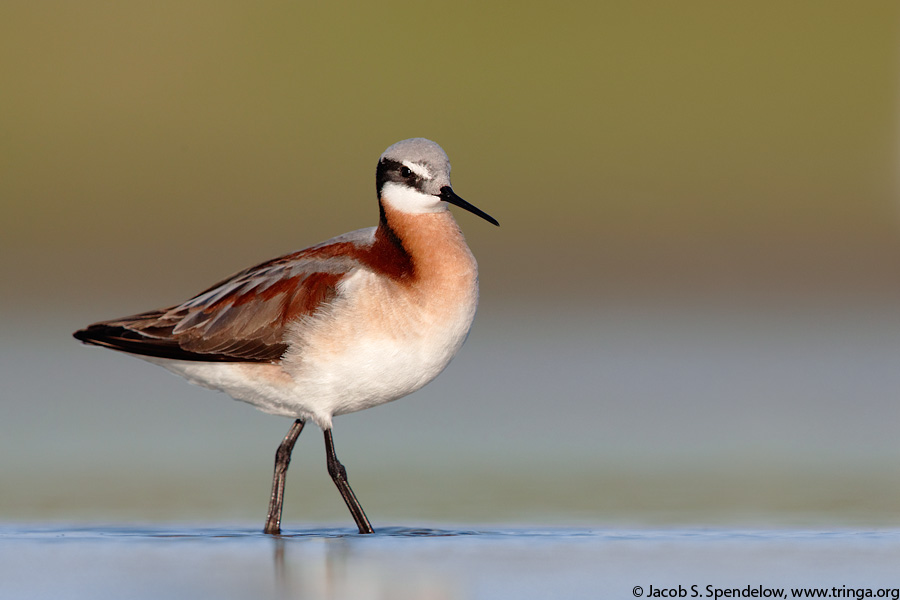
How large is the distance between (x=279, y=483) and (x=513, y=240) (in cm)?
1385

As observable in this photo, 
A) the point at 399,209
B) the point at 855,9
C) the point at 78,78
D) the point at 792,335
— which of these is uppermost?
the point at 855,9

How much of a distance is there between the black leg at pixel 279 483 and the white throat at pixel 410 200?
5.67 feet

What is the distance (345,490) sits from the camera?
10844 millimetres

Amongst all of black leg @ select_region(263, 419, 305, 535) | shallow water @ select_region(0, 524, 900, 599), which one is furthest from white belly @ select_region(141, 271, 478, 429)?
shallow water @ select_region(0, 524, 900, 599)

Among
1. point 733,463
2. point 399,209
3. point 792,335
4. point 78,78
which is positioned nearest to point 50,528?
point 399,209

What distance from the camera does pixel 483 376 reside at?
56.2 ft

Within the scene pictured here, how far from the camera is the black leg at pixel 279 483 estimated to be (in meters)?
10.6

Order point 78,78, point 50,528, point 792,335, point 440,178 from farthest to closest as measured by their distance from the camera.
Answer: point 78,78, point 792,335, point 440,178, point 50,528

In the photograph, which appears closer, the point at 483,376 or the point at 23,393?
the point at 23,393

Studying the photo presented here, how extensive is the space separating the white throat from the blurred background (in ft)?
6.90

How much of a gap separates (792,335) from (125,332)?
34.1 feet

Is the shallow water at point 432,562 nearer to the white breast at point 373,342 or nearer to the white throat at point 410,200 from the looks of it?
the white breast at point 373,342

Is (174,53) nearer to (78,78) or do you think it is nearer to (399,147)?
(78,78)

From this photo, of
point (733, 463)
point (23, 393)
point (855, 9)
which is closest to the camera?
point (733, 463)
